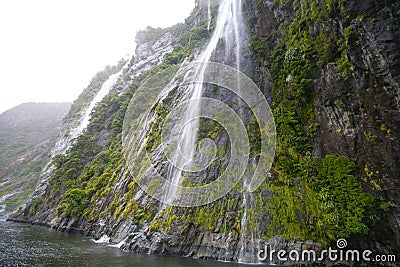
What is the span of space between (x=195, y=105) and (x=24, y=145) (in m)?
72.0

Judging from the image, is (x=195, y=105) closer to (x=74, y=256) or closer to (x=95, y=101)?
(x=74, y=256)

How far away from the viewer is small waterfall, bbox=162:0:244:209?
23.8 m

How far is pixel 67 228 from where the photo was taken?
3014 centimetres

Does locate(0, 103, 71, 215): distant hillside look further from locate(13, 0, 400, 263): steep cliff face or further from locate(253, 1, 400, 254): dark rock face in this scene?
locate(253, 1, 400, 254): dark rock face

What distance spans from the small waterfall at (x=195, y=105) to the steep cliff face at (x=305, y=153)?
32.6 inches

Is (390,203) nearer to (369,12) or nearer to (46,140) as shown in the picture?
(369,12)

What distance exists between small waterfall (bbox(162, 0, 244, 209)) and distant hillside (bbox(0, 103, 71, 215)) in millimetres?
39221

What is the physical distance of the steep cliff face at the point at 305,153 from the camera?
16125 millimetres

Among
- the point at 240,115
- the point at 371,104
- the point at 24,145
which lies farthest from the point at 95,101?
the point at 371,104

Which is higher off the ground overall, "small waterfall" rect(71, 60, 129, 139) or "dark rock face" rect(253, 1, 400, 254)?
"small waterfall" rect(71, 60, 129, 139)

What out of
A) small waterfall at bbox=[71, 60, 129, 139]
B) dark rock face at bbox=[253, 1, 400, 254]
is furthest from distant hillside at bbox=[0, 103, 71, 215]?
dark rock face at bbox=[253, 1, 400, 254]

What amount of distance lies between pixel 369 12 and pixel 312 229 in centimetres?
1291

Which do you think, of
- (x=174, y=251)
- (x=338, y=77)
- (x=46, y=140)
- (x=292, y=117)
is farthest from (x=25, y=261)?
(x=46, y=140)

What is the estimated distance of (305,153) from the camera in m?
20.4
